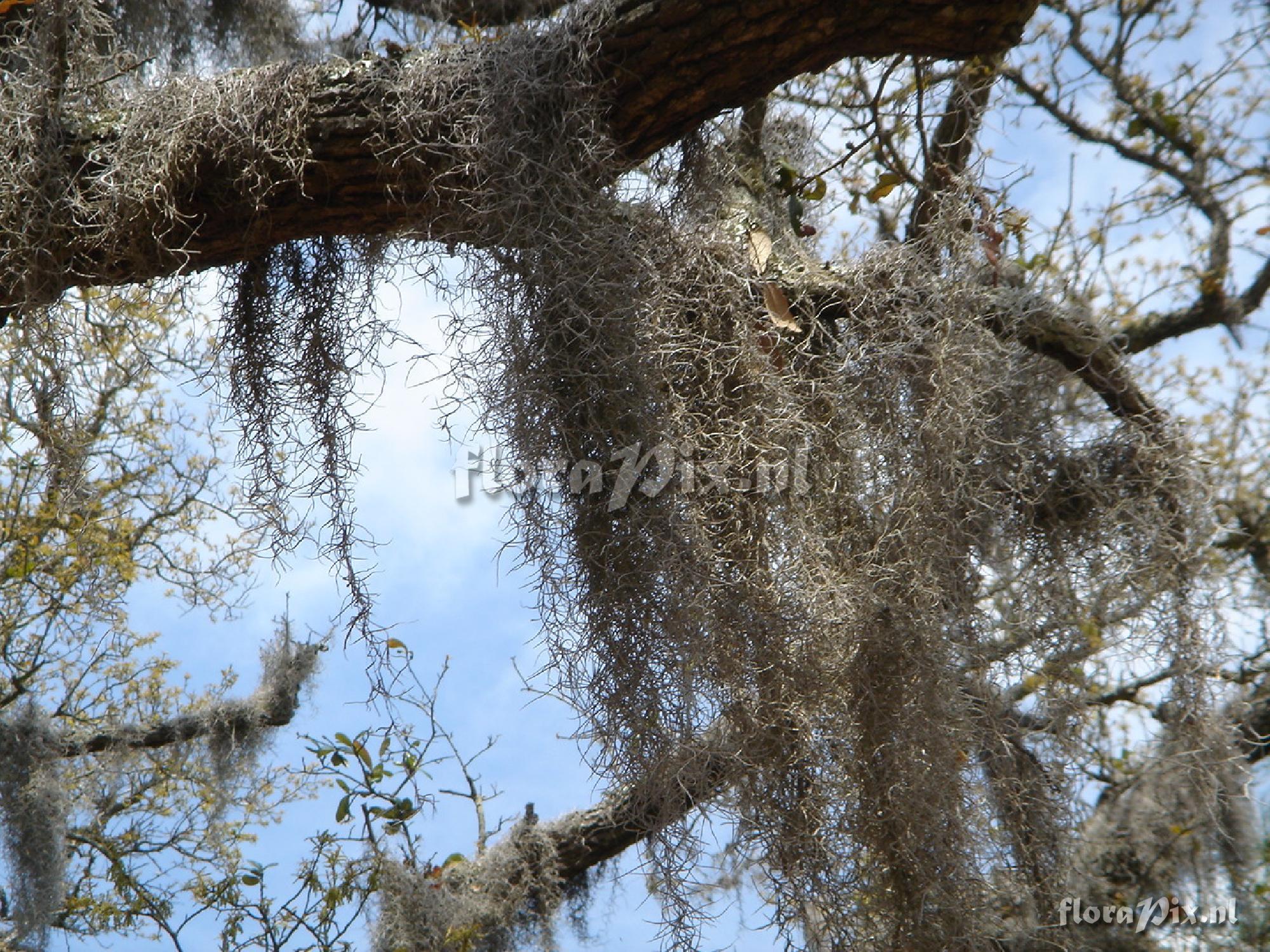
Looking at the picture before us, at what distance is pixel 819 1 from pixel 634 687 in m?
0.98

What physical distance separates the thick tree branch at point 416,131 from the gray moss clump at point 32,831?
1845 millimetres

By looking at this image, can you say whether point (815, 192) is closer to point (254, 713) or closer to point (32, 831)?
point (254, 713)

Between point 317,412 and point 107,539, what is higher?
point 107,539

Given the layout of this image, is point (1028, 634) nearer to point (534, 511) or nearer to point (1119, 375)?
point (1119, 375)

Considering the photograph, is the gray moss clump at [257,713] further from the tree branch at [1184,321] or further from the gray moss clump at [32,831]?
the tree branch at [1184,321]

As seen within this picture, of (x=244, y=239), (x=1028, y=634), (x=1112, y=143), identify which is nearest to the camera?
(x=244, y=239)

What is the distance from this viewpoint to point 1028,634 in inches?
91.7

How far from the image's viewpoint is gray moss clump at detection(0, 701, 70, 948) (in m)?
3.11

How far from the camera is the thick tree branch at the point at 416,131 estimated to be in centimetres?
156

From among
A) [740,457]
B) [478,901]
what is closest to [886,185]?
[740,457]

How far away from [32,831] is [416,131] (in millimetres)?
2536

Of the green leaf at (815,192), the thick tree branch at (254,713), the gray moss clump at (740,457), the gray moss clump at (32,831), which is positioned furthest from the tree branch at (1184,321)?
the gray moss clump at (32,831)

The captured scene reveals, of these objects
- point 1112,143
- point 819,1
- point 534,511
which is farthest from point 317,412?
point 1112,143

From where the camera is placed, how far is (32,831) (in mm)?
3133
